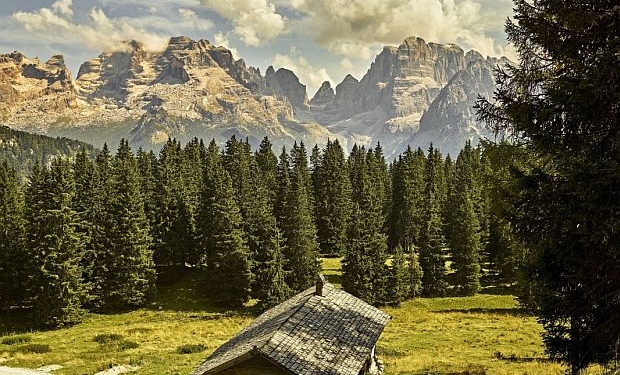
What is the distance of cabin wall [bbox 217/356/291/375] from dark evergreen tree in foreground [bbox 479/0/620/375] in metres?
9.60

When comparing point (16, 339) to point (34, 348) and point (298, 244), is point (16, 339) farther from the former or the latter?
point (298, 244)

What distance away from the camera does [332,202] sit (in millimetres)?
81000

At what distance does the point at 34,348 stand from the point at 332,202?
49695mm

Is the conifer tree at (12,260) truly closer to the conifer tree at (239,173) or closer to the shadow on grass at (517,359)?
the conifer tree at (239,173)

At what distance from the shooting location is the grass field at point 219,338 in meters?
29.8

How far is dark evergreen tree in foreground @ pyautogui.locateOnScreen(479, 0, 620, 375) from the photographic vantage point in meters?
11.0

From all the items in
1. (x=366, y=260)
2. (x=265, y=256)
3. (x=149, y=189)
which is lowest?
(x=366, y=260)

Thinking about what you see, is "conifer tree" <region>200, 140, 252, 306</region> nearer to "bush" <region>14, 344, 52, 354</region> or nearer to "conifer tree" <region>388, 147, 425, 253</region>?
"bush" <region>14, 344, 52, 354</region>

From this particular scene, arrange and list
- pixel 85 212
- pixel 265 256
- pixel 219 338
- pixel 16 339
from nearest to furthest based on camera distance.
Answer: pixel 219 338
pixel 16 339
pixel 265 256
pixel 85 212

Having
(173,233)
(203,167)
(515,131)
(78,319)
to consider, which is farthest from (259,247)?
(515,131)

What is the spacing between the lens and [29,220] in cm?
5584

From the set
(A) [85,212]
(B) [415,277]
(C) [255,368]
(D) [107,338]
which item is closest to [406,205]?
(B) [415,277]

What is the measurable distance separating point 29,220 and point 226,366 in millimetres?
47091

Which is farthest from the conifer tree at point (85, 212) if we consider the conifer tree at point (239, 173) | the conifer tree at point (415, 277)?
the conifer tree at point (415, 277)
